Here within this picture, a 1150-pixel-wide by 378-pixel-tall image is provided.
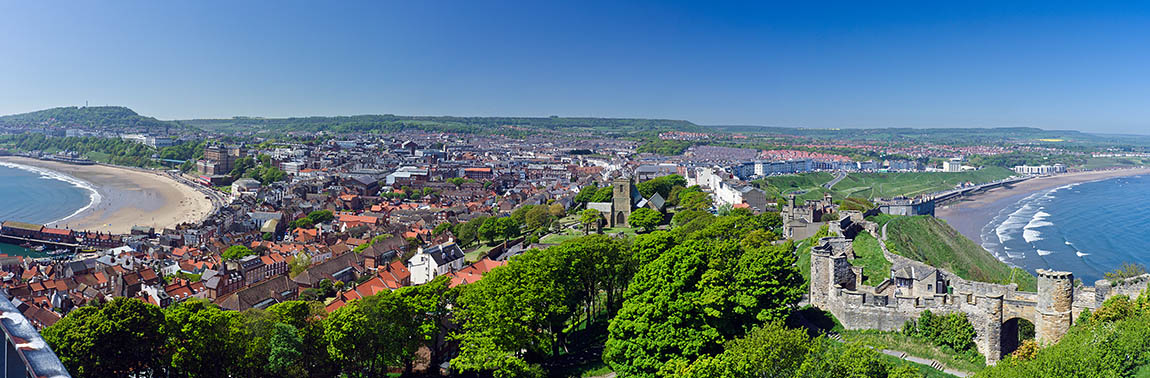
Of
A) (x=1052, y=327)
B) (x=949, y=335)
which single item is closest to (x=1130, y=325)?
(x=1052, y=327)

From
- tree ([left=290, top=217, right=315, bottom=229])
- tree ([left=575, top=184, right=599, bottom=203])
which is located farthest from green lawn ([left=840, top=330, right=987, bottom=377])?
tree ([left=290, top=217, right=315, bottom=229])

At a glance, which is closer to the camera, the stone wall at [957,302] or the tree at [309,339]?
the stone wall at [957,302]

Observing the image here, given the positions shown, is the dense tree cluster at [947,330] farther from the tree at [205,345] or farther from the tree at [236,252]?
the tree at [236,252]

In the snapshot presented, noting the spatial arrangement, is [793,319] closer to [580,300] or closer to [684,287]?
[684,287]

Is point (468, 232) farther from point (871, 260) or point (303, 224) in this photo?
point (871, 260)

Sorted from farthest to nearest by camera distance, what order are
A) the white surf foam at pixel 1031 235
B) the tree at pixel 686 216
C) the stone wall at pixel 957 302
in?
the white surf foam at pixel 1031 235 → the tree at pixel 686 216 → the stone wall at pixel 957 302

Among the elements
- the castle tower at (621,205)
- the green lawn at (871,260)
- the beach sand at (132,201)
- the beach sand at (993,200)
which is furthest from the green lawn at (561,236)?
the beach sand at (132,201)

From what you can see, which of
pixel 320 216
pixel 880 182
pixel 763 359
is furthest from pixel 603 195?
pixel 880 182
